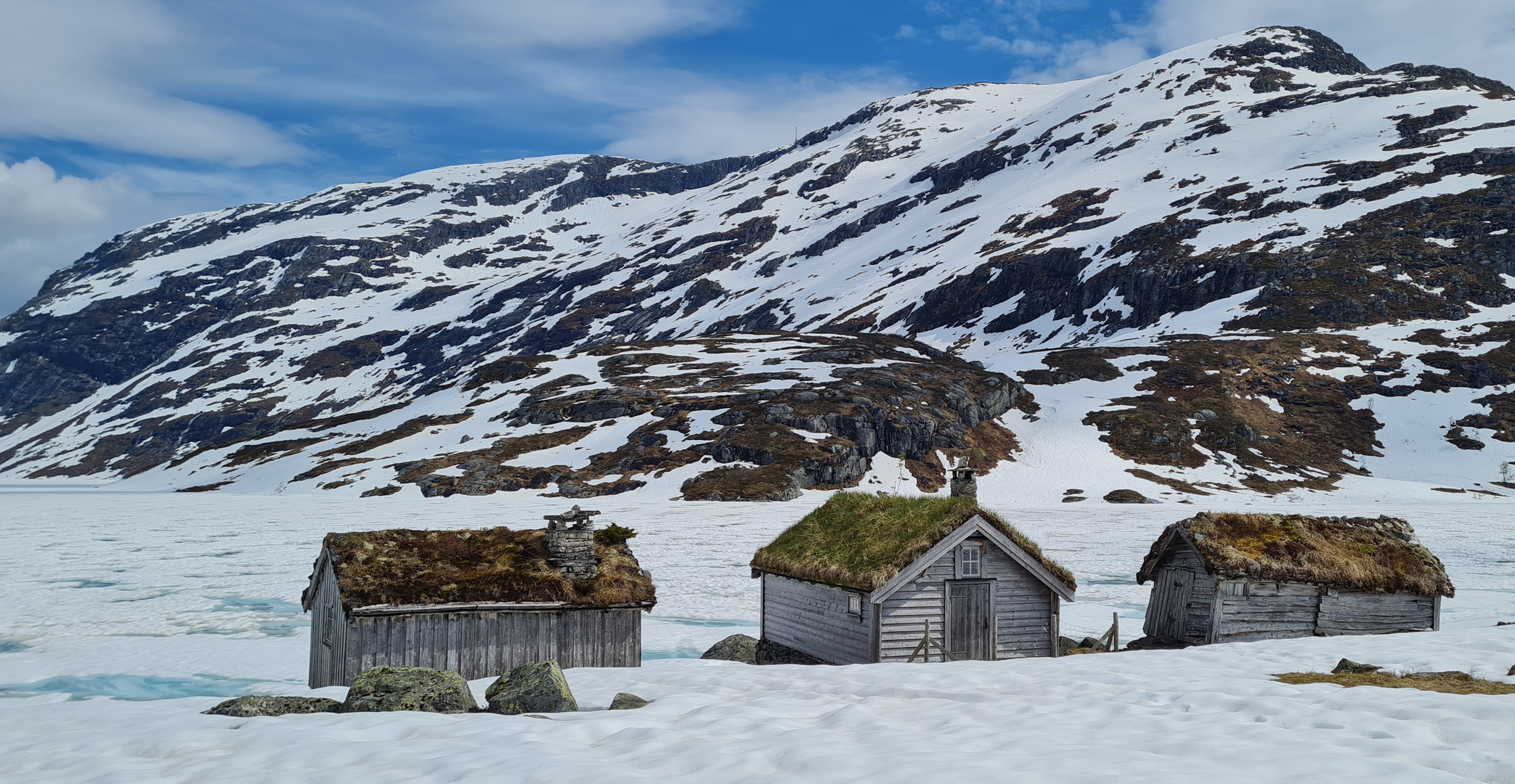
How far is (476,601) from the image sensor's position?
66.3 feet

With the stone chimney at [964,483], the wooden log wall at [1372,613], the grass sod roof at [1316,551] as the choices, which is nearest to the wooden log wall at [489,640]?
the stone chimney at [964,483]

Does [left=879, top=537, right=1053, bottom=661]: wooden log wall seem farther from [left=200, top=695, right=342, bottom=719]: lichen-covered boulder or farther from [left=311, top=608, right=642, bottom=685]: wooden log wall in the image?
[left=200, top=695, right=342, bottom=719]: lichen-covered boulder

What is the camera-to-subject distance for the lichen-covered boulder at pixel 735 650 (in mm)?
25172

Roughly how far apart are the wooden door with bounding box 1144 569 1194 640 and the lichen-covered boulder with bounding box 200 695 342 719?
19.6m

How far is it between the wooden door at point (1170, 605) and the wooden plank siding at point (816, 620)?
28.2 ft

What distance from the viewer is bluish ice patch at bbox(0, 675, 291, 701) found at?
2303cm

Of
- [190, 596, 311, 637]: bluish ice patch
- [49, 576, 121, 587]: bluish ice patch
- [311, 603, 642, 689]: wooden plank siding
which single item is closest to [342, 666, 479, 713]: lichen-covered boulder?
[311, 603, 642, 689]: wooden plank siding

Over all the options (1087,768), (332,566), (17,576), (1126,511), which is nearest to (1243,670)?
(1087,768)

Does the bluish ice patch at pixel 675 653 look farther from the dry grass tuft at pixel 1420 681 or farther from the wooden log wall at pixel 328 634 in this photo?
the dry grass tuft at pixel 1420 681

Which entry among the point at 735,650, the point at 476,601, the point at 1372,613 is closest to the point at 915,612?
the point at 735,650

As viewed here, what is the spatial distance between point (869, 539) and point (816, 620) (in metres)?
2.75

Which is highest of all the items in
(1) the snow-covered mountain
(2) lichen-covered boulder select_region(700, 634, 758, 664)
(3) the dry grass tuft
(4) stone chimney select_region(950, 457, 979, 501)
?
(1) the snow-covered mountain

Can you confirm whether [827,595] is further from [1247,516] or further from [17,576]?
[17,576]

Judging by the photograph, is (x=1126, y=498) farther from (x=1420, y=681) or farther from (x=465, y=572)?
→ (x=465, y=572)
